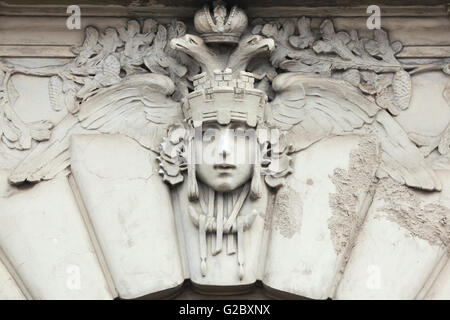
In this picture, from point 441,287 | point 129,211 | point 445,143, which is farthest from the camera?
point 445,143

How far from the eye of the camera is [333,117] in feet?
17.4

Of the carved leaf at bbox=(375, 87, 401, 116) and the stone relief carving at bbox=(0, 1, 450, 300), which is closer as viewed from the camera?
the stone relief carving at bbox=(0, 1, 450, 300)

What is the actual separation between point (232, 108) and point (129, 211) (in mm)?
563

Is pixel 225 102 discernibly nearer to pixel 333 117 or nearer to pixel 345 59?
pixel 333 117

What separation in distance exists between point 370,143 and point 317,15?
1.93 ft

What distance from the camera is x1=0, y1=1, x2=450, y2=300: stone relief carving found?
517 cm

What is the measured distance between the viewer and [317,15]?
5.45 m

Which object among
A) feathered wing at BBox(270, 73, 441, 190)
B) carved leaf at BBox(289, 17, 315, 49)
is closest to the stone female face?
feathered wing at BBox(270, 73, 441, 190)

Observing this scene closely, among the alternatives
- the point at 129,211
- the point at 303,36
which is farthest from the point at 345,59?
the point at 129,211

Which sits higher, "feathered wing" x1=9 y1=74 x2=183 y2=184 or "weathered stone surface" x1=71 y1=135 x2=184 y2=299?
"feathered wing" x1=9 y1=74 x2=183 y2=184

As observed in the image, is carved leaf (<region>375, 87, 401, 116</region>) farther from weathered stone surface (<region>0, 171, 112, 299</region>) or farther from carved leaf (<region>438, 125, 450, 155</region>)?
weathered stone surface (<region>0, 171, 112, 299</region>)

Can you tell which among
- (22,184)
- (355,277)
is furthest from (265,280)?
(22,184)

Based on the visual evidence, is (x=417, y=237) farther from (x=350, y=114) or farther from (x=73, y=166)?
(x=73, y=166)

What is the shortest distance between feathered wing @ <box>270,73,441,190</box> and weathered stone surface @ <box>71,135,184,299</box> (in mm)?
566
